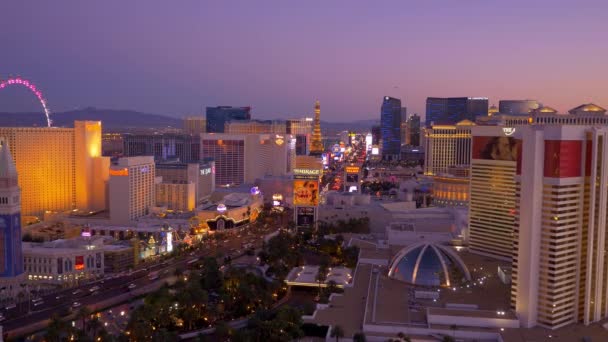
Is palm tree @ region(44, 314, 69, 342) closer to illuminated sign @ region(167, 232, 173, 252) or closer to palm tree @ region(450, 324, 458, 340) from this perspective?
palm tree @ region(450, 324, 458, 340)

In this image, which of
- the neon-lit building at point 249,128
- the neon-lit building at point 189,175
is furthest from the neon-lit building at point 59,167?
the neon-lit building at point 249,128

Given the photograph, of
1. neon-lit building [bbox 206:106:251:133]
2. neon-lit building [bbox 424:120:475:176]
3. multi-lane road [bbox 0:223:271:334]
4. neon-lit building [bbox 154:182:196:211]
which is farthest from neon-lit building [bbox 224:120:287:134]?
multi-lane road [bbox 0:223:271:334]

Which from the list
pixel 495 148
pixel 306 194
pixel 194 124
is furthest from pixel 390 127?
pixel 495 148

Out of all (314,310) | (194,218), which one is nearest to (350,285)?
(314,310)

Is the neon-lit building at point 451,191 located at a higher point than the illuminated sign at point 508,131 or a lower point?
lower

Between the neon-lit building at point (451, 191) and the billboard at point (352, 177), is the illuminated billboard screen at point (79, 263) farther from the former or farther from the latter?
the billboard at point (352, 177)

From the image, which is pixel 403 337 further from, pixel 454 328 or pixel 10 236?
pixel 10 236
